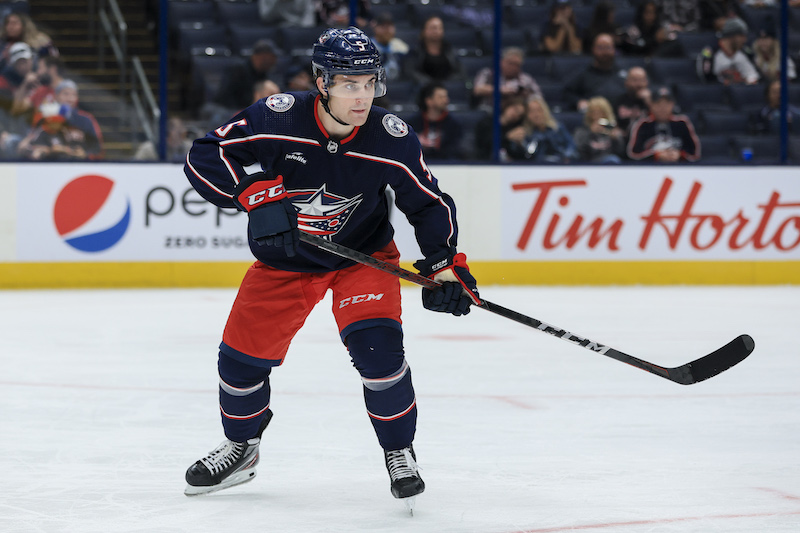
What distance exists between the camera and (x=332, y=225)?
2.63m

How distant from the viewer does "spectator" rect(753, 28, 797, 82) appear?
8188mm

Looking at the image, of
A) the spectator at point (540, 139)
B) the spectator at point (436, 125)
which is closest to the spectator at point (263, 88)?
the spectator at point (436, 125)

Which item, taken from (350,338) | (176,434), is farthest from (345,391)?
(350,338)

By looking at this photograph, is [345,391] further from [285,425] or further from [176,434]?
[176,434]

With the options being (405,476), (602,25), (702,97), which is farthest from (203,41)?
(405,476)

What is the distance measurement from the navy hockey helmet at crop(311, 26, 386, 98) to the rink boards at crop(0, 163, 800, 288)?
501 centimetres

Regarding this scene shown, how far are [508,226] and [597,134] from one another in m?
0.90

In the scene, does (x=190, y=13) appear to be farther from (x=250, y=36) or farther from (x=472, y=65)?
(x=472, y=65)

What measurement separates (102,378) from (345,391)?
3.02 feet

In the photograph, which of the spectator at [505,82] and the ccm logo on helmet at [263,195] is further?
the spectator at [505,82]

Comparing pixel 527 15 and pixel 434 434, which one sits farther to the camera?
pixel 527 15

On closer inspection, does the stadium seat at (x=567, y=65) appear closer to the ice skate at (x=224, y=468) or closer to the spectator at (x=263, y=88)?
the spectator at (x=263, y=88)

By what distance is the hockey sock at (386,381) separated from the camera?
2523 mm

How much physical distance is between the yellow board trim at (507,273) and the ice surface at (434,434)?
1555mm
